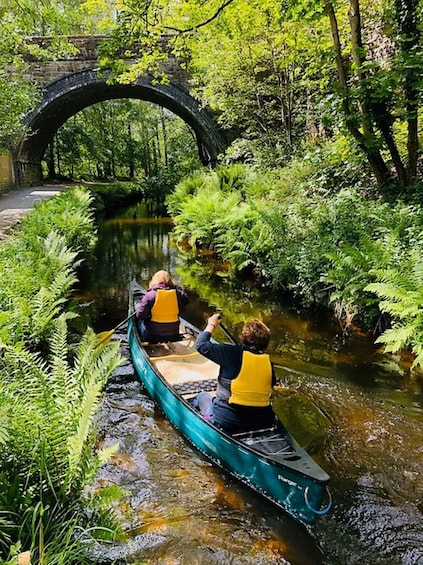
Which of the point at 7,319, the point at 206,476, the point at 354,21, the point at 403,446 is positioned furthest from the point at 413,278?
the point at 354,21

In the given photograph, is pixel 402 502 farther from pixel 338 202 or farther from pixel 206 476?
pixel 338 202

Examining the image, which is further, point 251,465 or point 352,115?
point 352,115

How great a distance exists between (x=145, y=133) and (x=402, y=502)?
46096 mm

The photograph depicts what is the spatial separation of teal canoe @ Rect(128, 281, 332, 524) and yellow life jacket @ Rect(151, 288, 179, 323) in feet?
1.46

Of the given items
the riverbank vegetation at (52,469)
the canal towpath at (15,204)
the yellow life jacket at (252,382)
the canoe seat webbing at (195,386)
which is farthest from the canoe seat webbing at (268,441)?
the canal towpath at (15,204)

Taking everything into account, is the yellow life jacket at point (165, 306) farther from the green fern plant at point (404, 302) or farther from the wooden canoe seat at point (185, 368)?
the green fern plant at point (404, 302)

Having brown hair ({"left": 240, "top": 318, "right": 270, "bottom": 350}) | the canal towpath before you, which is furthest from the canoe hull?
the canal towpath

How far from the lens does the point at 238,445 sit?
4148 mm

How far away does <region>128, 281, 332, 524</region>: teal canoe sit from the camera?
3.67 metres

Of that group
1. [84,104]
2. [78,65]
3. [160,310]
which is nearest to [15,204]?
[78,65]

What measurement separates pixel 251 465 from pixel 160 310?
3041mm

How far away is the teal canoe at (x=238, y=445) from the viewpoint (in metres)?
3.67

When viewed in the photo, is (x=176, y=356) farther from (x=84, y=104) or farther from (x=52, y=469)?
(x=84, y=104)

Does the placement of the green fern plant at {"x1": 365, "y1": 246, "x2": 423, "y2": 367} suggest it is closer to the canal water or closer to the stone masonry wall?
the canal water
